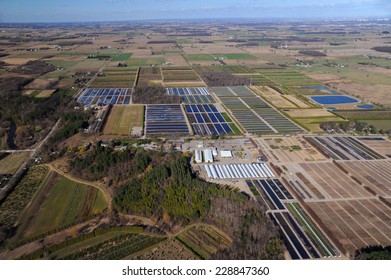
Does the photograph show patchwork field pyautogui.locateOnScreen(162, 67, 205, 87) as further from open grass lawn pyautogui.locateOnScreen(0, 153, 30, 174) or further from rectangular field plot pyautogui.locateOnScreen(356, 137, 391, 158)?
rectangular field plot pyautogui.locateOnScreen(356, 137, 391, 158)

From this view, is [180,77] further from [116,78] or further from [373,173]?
[373,173]

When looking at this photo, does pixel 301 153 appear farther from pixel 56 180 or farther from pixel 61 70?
pixel 61 70

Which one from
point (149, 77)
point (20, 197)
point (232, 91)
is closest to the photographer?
point (20, 197)

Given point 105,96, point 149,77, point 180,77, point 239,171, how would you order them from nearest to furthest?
point 239,171, point 105,96, point 149,77, point 180,77

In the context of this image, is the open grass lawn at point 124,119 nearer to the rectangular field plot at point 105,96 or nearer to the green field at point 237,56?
the rectangular field plot at point 105,96

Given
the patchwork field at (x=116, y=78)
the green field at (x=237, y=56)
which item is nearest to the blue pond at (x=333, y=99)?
the patchwork field at (x=116, y=78)

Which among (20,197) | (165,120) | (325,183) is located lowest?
(325,183)

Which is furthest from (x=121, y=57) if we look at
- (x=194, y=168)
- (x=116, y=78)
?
(x=194, y=168)
